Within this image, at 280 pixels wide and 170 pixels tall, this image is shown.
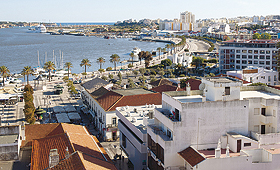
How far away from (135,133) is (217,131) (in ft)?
20.9

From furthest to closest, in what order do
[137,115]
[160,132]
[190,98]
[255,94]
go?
[137,115] → [255,94] → [190,98] → [160,132]

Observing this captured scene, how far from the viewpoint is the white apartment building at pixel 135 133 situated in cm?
2281

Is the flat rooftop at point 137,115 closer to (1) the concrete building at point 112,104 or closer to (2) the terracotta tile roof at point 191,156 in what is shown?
(1) the concrete building at point 112,104

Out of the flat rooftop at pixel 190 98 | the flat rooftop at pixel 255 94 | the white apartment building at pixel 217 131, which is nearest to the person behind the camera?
the white apartment building at pixel 217 131

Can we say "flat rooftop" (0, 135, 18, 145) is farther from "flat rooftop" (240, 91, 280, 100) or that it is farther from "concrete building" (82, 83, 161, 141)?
"flat rooftop" (240, 91, 280, 100)

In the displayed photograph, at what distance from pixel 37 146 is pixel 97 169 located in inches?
226

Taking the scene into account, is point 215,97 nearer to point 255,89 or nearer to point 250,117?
point 250,117

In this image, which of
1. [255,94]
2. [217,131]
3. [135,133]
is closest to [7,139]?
[135,133]

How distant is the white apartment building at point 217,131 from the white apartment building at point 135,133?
4.87 ft

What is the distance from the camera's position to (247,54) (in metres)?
74.2

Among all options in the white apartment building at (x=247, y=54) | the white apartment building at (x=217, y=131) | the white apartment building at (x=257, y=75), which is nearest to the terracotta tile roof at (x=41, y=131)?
the white apartment building at (x=217, y=131)

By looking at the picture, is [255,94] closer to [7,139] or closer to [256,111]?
[256,111]

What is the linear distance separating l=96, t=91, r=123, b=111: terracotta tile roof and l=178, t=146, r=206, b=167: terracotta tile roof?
A: 1575cm

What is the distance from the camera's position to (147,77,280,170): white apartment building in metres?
18.4
